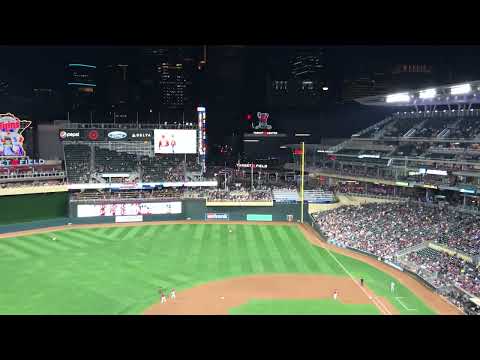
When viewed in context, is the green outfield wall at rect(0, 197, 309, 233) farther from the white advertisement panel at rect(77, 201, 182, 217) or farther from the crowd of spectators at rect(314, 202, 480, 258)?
the crowd of spectators at rect(314, 202, 480, 258)

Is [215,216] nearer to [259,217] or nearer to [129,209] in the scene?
[259,217]

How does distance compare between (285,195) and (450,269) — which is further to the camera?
(285,195)

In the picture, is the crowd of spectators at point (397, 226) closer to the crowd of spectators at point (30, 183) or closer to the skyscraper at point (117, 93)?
the crowd of spectators at point (30, 183)

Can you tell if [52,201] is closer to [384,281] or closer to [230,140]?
[384,281]

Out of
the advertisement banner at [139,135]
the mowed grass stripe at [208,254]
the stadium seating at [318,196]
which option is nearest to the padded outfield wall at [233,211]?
the stadium seating at [318,196]

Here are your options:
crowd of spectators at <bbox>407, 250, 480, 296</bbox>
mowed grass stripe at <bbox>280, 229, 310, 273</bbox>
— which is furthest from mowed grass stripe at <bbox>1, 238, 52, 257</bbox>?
crowd of spectators at <bbox>407, 250, 480, 296</bbox>

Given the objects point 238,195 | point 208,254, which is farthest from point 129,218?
point 208,254
